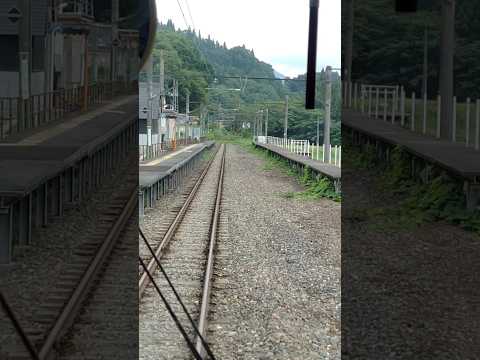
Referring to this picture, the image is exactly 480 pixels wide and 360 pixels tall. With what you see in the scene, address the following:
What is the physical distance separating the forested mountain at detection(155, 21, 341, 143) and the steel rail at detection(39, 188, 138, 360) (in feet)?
1.58

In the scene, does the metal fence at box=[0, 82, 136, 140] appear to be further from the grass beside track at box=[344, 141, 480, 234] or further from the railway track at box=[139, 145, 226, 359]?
the grass beside track at box=[344, 141, 480, 234]

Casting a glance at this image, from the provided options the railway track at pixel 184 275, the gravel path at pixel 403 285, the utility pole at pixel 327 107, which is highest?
the utility pole at pixel 327 107

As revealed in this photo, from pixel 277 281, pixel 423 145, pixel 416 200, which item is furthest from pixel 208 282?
pixel 416 200

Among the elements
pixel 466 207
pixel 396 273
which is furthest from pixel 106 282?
pixel 466 207

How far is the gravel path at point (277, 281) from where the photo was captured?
2572mm

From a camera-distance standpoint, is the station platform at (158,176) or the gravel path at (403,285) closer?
the station platform at (158,176)

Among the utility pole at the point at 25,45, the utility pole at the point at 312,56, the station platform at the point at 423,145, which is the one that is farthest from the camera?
the utility pole at the point at 25,45

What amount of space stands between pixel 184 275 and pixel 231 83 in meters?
0.86

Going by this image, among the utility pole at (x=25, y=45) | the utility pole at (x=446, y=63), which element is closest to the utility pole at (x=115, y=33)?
the utility pole at (x=25, y=45)

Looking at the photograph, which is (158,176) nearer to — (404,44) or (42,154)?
(404,44)

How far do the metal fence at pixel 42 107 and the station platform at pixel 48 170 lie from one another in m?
0.07

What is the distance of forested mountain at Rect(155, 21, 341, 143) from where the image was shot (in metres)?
2.44

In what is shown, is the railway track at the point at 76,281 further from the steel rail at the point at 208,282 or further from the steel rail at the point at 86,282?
the steel rail at the point at 208,282

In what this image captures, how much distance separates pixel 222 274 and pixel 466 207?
2.58m
